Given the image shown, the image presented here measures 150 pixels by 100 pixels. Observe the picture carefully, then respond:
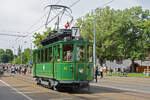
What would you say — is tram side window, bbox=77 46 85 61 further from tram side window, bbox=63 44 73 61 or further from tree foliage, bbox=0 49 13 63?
tree foliage, bbox=0 49 13 63

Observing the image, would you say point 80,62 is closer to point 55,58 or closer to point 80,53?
point 80,53

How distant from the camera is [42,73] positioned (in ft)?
58.4

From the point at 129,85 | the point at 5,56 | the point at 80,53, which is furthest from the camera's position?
the point at 5,56

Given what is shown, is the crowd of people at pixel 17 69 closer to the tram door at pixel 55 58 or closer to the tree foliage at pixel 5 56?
the tram door at pixel 55 58

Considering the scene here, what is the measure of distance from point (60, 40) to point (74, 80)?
2.66m

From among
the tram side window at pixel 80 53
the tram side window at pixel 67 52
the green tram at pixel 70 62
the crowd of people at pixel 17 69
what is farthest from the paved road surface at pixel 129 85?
the crowd of people at pixel 17 69

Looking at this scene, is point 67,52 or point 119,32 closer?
point 67,52

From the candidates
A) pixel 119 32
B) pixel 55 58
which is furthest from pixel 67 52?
pixel 119 32

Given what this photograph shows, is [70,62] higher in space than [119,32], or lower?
lower

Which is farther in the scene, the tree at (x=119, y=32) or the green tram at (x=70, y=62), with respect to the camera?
the tree at (x=119, y=32)

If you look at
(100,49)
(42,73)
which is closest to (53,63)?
(42,73)

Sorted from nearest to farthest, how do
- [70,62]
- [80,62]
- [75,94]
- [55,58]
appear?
[75,94]
[70,62]
[80,62]
[55,58]

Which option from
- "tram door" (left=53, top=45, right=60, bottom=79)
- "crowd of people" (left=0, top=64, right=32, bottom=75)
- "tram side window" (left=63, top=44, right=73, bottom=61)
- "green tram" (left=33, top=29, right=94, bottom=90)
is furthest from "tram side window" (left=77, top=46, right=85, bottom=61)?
"crowd of people" (left=0, top=64, right=32, bottom=75)

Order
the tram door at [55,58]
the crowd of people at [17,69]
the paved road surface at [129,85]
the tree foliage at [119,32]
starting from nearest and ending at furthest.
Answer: the tram door at [55,58] < the paved road surface at [129,85] < the crowd of people at [17,69] < the tree foliage at [119,32]
